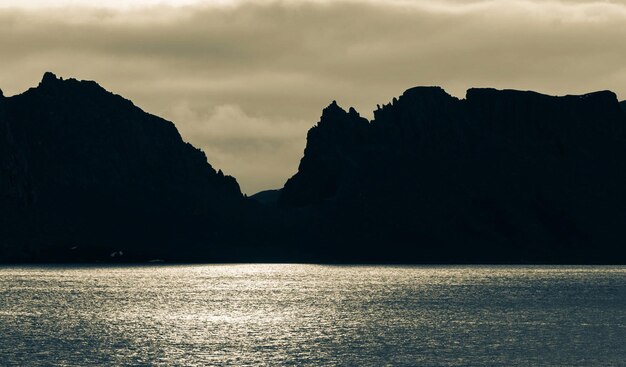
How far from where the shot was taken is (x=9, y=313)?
184m

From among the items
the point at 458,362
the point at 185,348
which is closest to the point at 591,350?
the point at 458,362

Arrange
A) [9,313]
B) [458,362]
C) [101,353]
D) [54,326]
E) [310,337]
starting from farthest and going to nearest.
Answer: [9,313] → [54,326] → [310,337] → [101,353] → [458,362]

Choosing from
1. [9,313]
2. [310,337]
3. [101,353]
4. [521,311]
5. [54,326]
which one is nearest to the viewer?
[101,353]

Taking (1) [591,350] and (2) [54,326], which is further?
(2) [54,326]

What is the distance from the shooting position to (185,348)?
423 feet

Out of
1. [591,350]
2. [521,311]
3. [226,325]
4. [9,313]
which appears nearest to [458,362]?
[591,350]

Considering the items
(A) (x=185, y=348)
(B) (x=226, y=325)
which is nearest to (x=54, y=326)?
Result: (B) (x=226, y=325)

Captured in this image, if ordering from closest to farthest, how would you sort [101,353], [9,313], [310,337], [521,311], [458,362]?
[458,362] < [101,353] < [310,337] < [9,313] < [521,311]

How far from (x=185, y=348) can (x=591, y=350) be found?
172 ft

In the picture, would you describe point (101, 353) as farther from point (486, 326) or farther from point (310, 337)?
point (486, 326)

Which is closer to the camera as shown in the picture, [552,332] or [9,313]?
[552,332]

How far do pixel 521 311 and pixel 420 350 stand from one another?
73470 mm

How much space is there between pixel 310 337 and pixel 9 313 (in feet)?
228

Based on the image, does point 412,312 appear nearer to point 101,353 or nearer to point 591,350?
point 591,350
